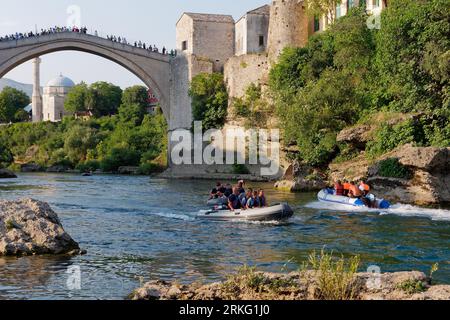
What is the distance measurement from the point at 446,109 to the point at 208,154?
20.7 m

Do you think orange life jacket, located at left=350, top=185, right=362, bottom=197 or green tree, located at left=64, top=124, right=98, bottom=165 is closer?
orange life jacket, located at left=350, top=185, right=362, bottom=197

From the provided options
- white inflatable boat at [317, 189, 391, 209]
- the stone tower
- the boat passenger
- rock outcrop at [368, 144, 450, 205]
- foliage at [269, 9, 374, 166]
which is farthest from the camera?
the stone tower

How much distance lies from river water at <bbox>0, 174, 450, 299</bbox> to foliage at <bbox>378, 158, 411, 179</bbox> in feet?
5.70

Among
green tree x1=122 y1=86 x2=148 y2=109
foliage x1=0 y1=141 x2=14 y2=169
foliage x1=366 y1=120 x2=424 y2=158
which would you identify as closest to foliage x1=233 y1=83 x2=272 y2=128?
foliage x1=366 y1=120 x2=424 y2=158

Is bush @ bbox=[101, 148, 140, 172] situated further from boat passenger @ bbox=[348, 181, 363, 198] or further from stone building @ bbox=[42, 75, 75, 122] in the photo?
stone building @ bbox=[42, 75, 75, 122]

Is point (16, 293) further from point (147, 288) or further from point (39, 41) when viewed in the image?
point (39, 41)

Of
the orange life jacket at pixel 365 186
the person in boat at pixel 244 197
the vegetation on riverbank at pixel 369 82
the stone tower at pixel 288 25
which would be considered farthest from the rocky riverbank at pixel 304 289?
the stone tower at pixel 288 25

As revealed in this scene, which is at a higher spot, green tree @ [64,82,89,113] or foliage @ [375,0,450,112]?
green tree @ [64,82,89,113]

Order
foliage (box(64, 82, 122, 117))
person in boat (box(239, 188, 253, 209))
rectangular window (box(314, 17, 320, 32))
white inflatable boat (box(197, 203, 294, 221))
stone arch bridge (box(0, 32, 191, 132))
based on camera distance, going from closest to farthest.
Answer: white inflatable boat (box(197, 203, 294, 221))
person in boat (box(239, 188, 253, 209))
rectangular window (box(314, 17, 320, 32))
stone arch bridge (box(0, 32, 191, 132))
foliage (box(64, 82, 122, 117))

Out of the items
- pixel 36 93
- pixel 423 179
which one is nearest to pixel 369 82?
pixel 423 179

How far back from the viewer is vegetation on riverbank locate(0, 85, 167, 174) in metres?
49.9

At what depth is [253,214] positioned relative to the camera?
1708 cm

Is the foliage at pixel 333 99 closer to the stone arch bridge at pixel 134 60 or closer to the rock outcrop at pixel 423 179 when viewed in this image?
the rock outcrop at pixel 423 179
